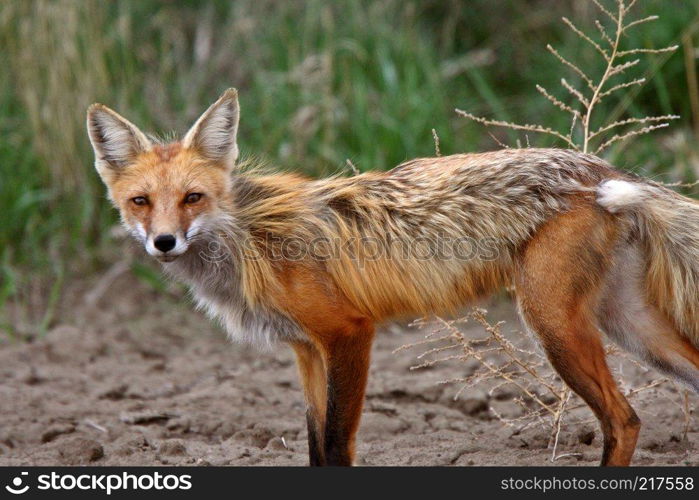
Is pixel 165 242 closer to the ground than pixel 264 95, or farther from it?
closer to the ground

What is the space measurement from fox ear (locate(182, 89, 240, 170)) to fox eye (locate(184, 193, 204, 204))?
11.0 inches

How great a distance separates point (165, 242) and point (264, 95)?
4939 millimetres

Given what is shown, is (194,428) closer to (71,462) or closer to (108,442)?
(108,442)

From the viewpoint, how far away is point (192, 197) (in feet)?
14.8

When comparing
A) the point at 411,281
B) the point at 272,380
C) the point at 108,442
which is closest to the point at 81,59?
the point at 272,380

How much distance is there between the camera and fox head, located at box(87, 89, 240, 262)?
4379 millimetres

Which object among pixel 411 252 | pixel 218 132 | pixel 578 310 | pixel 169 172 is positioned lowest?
pixel 578 310

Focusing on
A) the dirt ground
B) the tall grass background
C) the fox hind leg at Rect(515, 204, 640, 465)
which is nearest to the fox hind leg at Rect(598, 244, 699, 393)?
the fox hind leg at Rect(515, 204, 640, 465)

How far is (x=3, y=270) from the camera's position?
8.04 metres

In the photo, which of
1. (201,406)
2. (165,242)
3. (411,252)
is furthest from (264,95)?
(165,242)

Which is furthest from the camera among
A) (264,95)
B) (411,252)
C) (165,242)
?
(264,95)

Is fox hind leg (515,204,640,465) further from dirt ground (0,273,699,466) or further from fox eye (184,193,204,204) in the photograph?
fox eye (184,193,204,204)

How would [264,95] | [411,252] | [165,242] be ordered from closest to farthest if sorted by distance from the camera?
[165,242] → [411,252] → [264,95]

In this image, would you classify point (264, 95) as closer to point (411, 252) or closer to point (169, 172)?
point (169, 172)
